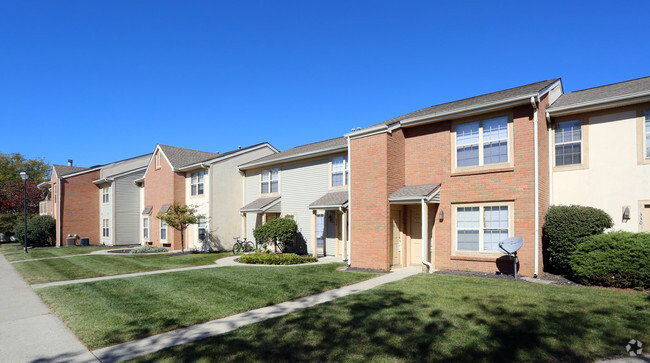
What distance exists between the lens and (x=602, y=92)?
38.9ft

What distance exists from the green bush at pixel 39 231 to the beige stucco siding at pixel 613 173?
118ft

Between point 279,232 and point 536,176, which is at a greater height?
point 536,176

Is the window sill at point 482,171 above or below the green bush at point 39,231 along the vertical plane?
above

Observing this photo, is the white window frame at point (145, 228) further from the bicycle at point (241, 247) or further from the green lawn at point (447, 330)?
the green lawn at point (447, 330)

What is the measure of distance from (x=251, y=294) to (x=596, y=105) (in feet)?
36.9

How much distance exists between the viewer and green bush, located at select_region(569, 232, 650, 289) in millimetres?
8805

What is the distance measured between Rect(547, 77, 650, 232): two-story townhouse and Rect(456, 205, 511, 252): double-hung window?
6.40ft

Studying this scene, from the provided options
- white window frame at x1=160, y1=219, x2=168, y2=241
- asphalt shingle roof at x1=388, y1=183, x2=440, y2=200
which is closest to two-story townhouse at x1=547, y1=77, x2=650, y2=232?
asphalt shingle roof at x1=388, y1=183, x2=440, y2=200

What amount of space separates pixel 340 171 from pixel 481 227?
23.8 feet

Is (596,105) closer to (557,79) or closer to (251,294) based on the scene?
(557,79)

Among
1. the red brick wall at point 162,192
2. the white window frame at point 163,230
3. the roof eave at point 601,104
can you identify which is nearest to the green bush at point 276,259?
the red brick wall at point 162,192

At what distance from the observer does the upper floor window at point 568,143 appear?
445 inches

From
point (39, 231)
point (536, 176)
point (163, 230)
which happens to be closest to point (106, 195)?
point (39, 231)

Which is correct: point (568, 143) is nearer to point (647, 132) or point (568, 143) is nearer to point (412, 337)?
point (647, 132)
